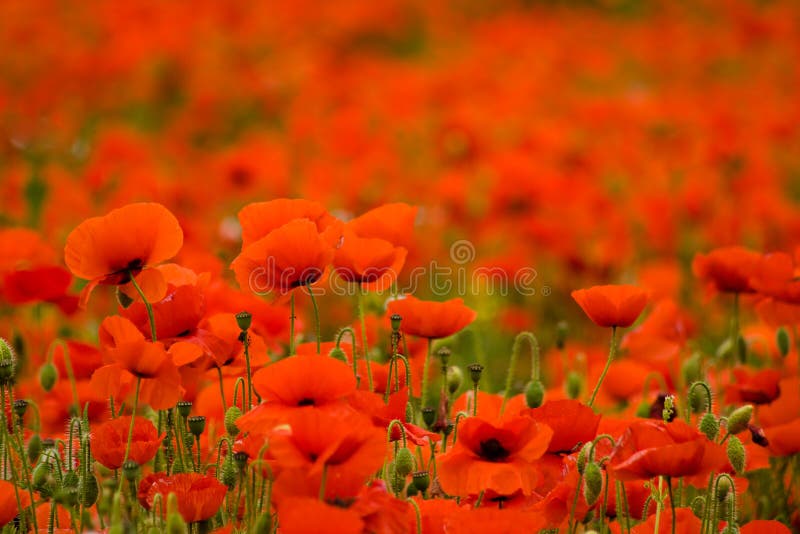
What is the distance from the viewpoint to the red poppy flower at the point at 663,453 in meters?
1.28

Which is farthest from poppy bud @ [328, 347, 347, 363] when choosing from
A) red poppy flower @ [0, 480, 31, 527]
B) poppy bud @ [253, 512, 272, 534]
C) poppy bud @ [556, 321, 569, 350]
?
poppy bud @ [556, 321, 569, 350]

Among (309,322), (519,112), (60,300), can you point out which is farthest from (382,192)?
(60,300)

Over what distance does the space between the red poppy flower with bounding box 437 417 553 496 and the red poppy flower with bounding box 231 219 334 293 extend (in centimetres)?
32

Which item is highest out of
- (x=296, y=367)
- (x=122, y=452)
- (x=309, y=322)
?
(x=296, y=367)

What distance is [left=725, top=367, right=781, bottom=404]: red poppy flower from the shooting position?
2.03 metres

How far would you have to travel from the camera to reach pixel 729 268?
214 centimetres

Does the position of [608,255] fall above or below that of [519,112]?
below

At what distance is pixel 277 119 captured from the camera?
5.87m

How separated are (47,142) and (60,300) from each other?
3.07 metres

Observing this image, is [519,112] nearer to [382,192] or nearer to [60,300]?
[382,192]

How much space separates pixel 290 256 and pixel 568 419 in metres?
0.47

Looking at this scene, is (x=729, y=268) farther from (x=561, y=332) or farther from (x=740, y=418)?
(x=740, y=418)

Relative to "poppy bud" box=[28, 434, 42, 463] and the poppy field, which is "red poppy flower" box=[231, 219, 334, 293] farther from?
"poppy bud" box=[28, 434, 42, 463]

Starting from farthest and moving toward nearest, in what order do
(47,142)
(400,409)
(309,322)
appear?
(47,142), (309,322), (400,409)
